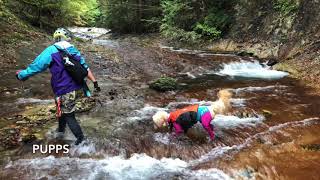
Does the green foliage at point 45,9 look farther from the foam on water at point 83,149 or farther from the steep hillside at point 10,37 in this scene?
the foam on water at point 83,149

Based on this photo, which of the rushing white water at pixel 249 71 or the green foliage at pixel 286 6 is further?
the green foliage at pixel 286 6

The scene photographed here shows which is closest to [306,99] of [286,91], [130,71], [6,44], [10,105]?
[286,91]

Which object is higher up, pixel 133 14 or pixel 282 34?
pixel 282 34

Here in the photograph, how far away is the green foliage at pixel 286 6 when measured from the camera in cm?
1742

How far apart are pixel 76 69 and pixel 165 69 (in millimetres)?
8715

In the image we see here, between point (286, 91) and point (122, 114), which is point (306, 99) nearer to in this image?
point (286, 91)

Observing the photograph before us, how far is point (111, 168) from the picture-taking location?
629 cm

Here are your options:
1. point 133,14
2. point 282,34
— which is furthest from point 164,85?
point 133,14

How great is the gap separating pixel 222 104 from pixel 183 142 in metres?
1.75

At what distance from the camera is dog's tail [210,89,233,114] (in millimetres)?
7871

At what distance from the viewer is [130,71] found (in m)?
14.4

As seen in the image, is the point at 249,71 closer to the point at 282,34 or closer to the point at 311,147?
the point at 282,34

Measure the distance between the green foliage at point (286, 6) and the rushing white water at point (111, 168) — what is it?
42.9ft

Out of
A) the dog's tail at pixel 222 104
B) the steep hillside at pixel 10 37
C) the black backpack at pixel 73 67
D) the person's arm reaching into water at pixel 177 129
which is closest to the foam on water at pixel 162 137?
the person's arm reaching into water at pixel 177 129
